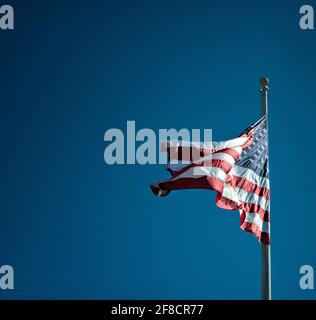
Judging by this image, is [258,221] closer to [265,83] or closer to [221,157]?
[221,157]

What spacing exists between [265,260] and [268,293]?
0.98 m

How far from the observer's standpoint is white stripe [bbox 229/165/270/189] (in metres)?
31.0

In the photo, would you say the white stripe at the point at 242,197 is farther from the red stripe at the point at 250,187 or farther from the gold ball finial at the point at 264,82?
the gold ball finial at the point at 264,82

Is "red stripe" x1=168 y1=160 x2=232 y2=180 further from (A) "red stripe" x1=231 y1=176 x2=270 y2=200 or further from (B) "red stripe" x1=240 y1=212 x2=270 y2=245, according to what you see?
(B) "red stripe" x1=240 y1=212 x2=270 y2=245

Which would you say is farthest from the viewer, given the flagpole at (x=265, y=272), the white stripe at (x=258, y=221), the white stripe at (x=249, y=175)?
the white stripe at (x=249, y=175)

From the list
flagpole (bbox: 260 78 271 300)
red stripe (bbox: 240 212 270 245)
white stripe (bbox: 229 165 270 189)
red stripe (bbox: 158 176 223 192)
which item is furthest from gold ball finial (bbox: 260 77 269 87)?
flagpole (bbox: 260 78 271 300)

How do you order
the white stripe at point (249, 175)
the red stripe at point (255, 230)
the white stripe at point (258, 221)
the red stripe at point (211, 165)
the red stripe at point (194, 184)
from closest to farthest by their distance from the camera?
the red stripe at point (255, 230), the red stripe at point (194, 184), the white stripe at point (258, 221), the red stripe at point (211, 165), the white stripe at point (249, 175)

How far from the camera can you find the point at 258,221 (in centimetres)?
3038

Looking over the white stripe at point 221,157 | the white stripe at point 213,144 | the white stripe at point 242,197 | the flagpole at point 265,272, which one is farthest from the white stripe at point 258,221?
the white stripe at point 213,144

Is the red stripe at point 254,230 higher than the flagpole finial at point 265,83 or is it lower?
lower

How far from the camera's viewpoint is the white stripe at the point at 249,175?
30969 mm

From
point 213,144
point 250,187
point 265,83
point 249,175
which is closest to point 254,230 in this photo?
point 250,187
